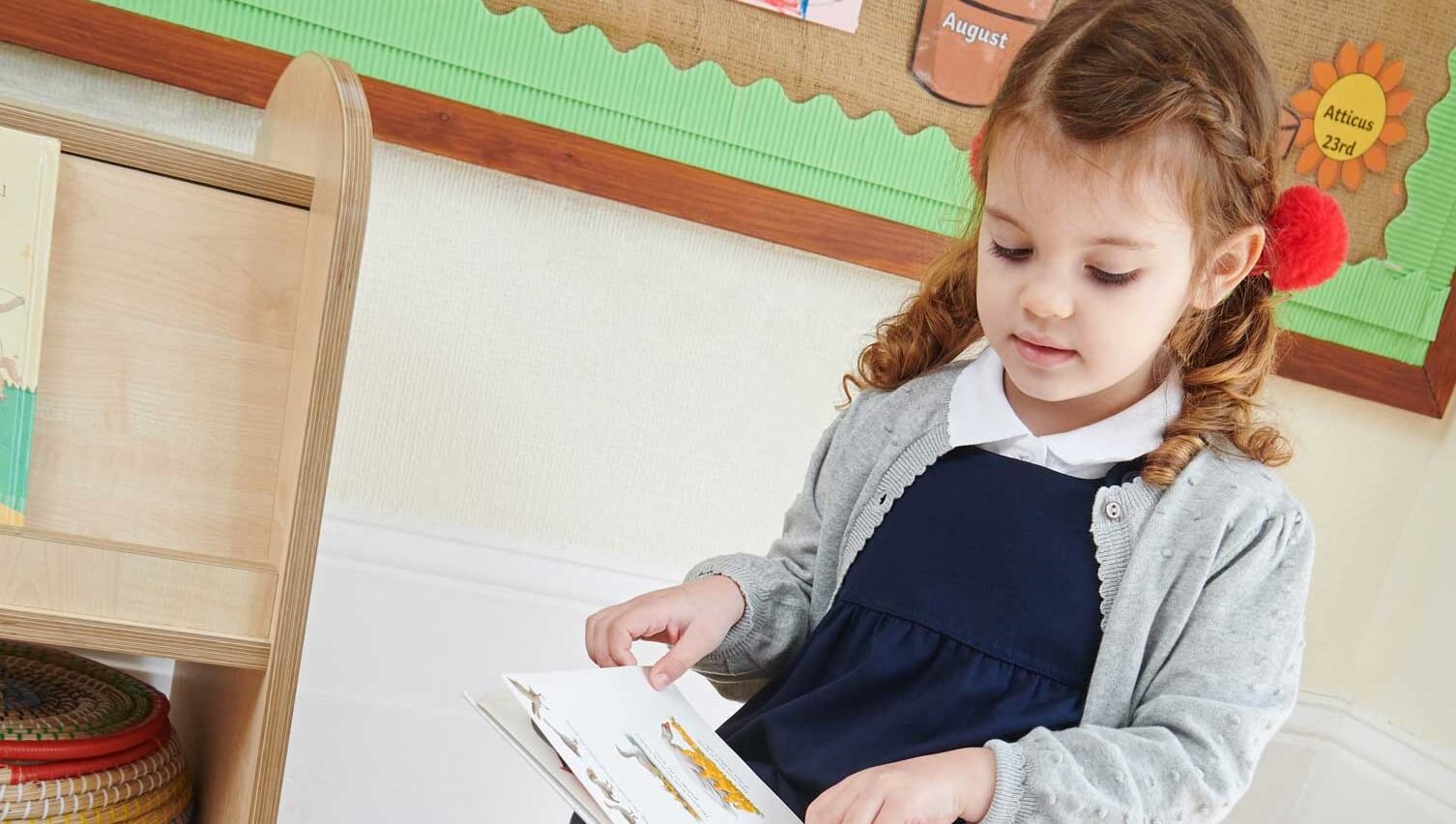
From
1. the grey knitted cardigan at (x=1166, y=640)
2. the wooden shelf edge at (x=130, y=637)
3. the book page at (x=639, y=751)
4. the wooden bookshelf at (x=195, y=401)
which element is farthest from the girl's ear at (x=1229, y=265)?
the wooden shelf edge at (x=130, y=637)

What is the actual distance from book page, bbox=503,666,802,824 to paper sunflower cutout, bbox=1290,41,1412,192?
1.03 metres

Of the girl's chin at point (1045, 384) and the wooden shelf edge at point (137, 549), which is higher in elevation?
the girl's chin at point (1045, 384)

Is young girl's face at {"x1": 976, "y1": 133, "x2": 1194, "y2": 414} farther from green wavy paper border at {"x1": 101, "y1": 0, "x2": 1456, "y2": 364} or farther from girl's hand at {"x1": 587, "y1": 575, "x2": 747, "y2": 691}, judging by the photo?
green wavy paper border at {"x1": 101, "y1": 0, "x2": 1456, "y2": 364}

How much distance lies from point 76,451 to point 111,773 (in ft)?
0.75

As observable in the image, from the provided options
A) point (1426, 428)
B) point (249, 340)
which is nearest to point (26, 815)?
point (249, 340)

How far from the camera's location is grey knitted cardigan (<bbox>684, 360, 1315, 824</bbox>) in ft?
2.30

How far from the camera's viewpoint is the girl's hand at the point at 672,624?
32.2 inches

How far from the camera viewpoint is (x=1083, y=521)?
809mm

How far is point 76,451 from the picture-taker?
82cm

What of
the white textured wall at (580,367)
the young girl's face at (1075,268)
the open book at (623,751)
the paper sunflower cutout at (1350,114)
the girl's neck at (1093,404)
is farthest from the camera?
the paper sunflower cutout at (1350,114)

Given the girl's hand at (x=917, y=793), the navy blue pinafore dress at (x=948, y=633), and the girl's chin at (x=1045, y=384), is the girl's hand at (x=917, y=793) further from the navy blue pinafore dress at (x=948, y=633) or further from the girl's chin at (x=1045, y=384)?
the girl's chin at (x=1045, y=384)

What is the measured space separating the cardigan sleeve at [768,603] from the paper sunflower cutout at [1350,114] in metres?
0.75

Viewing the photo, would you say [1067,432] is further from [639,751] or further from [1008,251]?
[639,751]

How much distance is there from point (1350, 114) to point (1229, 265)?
0.73m
